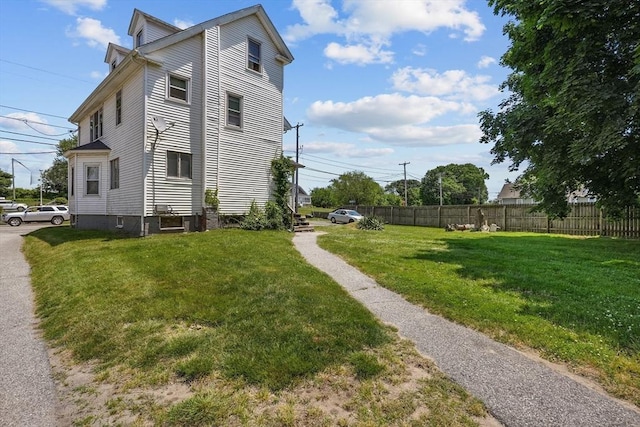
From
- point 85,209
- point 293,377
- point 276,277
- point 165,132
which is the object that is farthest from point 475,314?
point 85,209

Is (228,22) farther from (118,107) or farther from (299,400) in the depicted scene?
(299,400)

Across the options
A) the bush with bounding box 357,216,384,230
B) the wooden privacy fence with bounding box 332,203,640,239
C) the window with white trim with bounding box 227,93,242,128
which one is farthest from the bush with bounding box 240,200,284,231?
the wooden privacy fence with bounding box 332,203,640,239

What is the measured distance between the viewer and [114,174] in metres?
15.2

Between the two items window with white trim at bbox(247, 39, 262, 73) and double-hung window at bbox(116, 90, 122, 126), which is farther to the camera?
window with white trim at bbox(247, 39, 262, 73)

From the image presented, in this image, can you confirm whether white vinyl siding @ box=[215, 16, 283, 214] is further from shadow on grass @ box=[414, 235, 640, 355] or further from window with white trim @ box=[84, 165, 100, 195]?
shadow on grass @ box=[414, 235, 640, 355]

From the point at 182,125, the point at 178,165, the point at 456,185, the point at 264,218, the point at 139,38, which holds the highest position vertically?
the point at 139,38

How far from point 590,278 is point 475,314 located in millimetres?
3883

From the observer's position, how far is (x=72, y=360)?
4.05m

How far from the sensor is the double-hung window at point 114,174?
1483 centimetres

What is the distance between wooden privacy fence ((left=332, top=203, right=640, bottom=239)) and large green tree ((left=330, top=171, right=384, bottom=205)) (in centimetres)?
1659

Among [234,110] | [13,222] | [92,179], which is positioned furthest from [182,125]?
[13,222]

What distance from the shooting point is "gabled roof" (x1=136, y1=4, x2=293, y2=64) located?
12655 millimetres

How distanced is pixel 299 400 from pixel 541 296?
4622mm

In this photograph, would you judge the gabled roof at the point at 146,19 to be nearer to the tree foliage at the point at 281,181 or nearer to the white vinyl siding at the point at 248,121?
the white vinyl siding at the point at 248,121
